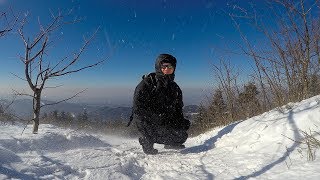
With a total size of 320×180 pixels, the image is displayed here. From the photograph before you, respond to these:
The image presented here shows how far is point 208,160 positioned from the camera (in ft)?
11.5

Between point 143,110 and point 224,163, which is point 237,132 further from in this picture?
point 143,110

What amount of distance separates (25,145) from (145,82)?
1.92 metres

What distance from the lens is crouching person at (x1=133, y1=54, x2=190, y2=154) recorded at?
15.2ft

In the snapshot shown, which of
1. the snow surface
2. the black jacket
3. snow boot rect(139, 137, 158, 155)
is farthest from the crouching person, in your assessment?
the snow surface

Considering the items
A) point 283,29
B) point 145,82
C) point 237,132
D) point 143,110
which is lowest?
point 237,132

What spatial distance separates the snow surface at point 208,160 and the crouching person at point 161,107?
761 mm

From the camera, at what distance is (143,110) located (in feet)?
15.3

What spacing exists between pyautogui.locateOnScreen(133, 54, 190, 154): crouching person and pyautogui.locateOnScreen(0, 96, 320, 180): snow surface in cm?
76

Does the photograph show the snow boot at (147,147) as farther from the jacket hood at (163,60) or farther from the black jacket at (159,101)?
the jacket hood at (163,60)

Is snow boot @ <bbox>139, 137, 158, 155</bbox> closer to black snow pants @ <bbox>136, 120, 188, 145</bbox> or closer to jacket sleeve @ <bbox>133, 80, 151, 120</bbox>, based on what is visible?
black snow pants @ <bbox>136, 120, 188, 145</bbox>

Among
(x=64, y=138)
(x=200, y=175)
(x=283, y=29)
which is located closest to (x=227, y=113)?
(x=283, y=29)

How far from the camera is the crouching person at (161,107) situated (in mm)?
4645

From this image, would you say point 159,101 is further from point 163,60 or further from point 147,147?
point 147,147

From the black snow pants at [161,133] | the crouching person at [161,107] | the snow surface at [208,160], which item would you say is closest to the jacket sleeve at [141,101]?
the crouching person at [161,107]
